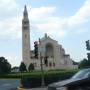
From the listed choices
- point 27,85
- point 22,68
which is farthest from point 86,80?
point 22,68

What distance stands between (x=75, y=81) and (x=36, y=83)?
91.9 feet

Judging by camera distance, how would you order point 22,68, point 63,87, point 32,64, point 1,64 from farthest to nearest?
1. point 32,64
2. point 22,68
3. point 1,64
4. point 63,87

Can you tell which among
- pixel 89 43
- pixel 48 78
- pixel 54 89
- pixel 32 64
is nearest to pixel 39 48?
pixel 48 78

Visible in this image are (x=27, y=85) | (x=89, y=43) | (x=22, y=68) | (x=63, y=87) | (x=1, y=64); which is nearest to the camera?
(x=63, y=87)

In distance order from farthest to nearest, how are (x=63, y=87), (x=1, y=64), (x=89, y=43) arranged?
(x=1, y=64) < (x=89, y=43) < (x=63, y=87)

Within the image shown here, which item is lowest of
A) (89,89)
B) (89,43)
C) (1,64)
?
(89,89)

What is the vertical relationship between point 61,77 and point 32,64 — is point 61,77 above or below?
below

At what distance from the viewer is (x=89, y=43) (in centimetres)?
3131

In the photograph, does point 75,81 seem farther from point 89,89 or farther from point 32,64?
point 32,64

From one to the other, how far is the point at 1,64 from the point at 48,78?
321 ft

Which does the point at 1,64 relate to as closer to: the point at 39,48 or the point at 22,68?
the point at 22,68

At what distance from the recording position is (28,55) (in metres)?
199

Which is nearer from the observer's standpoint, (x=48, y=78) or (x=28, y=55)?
(x=48, y=78)

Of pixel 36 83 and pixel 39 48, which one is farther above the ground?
pixel 39 48
